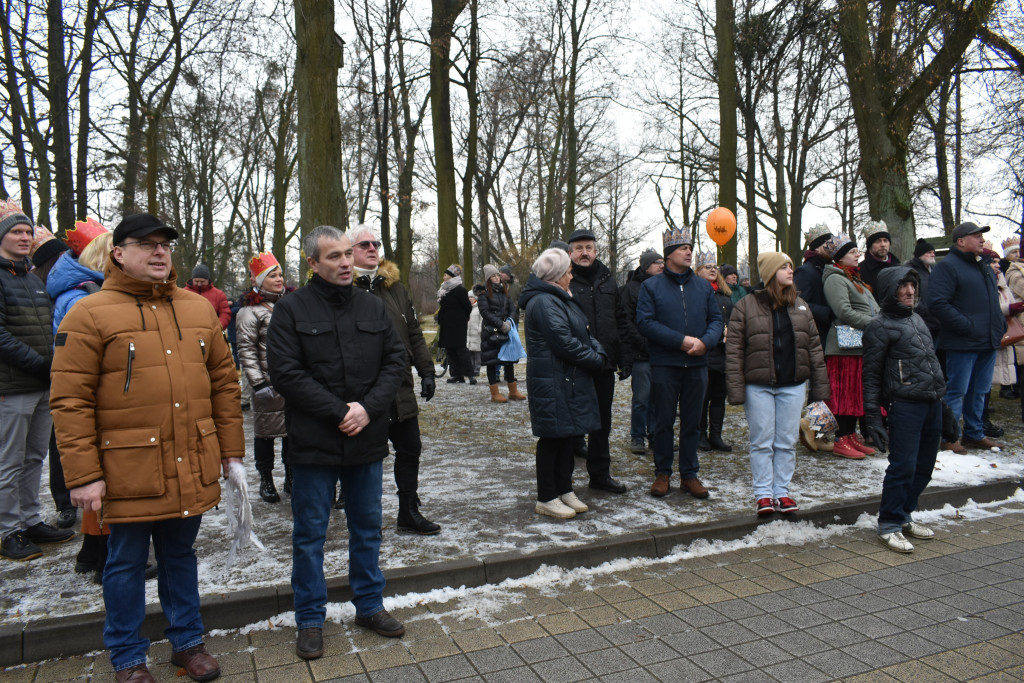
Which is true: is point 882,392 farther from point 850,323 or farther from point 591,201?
point 591,201

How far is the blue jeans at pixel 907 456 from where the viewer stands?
502 centimetres

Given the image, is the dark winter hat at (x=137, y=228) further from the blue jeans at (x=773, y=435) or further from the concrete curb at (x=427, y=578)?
the blue jeans at (x=773, y=435)

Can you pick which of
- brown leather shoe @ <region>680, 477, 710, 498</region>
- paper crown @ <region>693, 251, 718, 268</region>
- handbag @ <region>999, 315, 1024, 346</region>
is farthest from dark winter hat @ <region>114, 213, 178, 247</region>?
handbag @ <region>999, 315, 1024, 346</region>

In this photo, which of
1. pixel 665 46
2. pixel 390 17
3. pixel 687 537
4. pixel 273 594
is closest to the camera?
pixel 273 594

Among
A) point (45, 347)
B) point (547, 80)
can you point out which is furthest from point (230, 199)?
point (45, 347)

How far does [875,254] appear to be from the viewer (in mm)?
7758

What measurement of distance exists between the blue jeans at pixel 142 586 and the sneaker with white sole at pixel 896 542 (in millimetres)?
4379

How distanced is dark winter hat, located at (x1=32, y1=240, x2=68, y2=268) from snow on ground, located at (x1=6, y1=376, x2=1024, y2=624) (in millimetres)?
1930

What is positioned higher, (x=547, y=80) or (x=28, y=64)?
(x=547, y=80)

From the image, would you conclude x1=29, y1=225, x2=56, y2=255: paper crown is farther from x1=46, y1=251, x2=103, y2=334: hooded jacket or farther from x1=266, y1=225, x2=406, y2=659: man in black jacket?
x1=266, y1=225, x2=406, y2=659: man in black jacket

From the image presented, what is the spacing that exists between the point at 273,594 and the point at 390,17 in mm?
16932

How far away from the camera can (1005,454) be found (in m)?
7.28

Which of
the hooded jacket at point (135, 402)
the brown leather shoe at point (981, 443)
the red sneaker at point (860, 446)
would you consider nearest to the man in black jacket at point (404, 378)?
the hooded jacket at point (135, 402)

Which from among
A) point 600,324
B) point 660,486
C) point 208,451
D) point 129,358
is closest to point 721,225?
point 600,324
